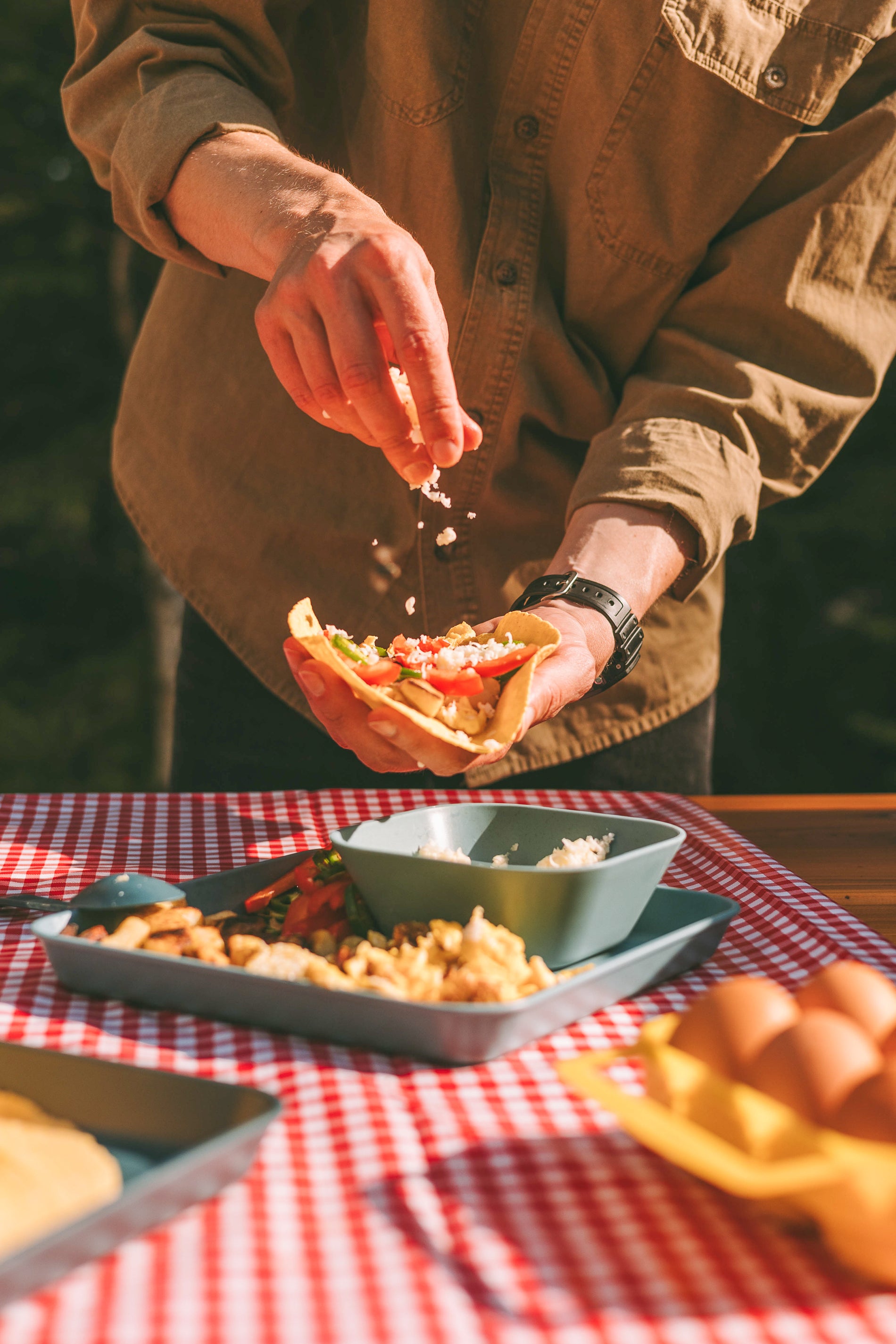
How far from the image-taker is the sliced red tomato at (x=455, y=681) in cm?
146

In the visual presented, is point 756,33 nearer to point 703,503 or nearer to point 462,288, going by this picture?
point 462,288

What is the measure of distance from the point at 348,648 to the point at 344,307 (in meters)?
0.45

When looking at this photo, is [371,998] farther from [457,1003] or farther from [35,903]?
[35,903]

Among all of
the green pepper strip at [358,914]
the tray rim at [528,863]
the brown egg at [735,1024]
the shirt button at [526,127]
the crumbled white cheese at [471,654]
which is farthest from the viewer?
the shirt button at [526,127]

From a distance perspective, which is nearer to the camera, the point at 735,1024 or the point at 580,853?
the point at 735,1024

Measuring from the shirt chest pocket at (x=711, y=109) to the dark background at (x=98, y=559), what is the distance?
9.26 feet

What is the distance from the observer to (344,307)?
1.32 metres

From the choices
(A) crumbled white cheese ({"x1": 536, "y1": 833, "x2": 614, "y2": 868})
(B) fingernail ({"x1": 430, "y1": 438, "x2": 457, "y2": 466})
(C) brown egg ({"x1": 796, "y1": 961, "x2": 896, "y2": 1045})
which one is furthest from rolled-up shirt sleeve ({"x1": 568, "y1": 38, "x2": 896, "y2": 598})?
(C) brown egg ({"x1": 796, "y1": 961, "x2": 896, "y2": 1045})

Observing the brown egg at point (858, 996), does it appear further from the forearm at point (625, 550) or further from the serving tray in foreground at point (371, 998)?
the forearm at point (625, 550)

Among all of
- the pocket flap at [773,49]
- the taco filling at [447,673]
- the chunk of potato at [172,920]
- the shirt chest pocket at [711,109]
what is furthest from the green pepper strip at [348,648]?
the pocket flap at [773,49]

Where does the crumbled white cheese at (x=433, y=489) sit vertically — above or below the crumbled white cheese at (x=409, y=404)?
below

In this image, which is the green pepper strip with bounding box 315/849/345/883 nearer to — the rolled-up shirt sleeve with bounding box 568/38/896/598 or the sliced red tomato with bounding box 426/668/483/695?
the sliced red tomato with bounding box 426/668/483/695

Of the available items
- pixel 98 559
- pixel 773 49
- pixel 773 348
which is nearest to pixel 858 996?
pixel 773 348

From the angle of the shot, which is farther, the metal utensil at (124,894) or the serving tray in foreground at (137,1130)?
the metal utensil at (124,894)
